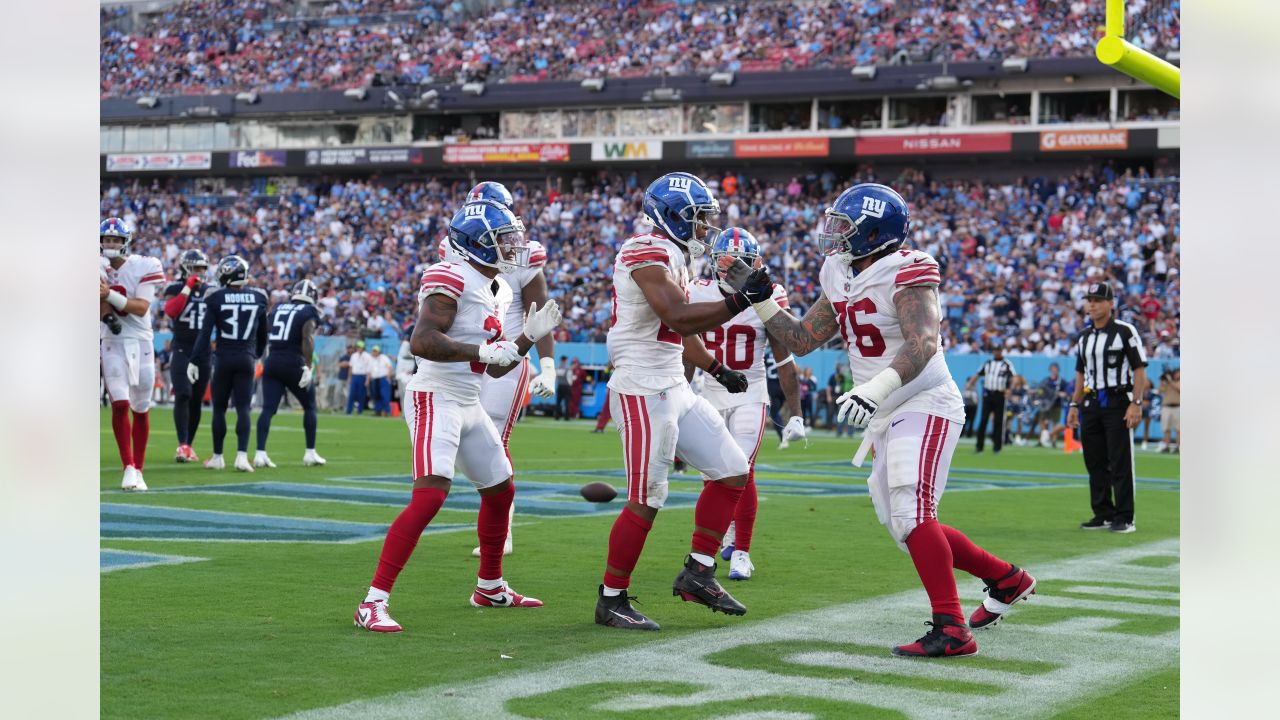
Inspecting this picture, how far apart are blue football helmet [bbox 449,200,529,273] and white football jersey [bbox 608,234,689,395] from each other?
1.63ft

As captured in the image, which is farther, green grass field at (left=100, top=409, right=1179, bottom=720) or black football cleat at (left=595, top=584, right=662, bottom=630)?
black football cleat at (left=595, top=584, right=662, bottom=630)

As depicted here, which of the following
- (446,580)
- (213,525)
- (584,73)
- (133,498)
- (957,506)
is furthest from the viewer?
(584,73)

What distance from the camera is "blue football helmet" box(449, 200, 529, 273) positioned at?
6250 mm

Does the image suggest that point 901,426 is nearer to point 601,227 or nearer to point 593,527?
point 593,527

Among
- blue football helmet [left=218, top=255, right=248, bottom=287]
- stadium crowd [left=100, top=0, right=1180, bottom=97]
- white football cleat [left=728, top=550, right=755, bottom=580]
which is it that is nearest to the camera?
white football cleat [left=728, top=550, right=755, bottom=580]

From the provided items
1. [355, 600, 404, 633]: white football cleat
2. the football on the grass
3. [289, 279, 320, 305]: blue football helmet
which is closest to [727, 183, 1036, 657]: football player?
[355, 600, 404, 633]: white football cleat

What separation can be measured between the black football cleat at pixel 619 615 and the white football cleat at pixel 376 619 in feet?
2.91

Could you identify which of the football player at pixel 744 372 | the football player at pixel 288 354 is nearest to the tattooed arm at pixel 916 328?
the football player at pixel 744 372

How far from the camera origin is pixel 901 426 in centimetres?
575

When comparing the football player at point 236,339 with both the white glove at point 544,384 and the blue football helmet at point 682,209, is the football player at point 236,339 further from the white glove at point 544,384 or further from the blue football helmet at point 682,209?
the blue football helmet at point 682,209

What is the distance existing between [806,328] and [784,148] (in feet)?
112

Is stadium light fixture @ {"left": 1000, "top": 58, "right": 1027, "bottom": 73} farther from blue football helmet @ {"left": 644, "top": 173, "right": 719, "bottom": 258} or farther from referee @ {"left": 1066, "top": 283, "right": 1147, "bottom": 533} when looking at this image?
blue football helmet @ {"left": 644, "top": 173, "right": 719, "bottom": 258}

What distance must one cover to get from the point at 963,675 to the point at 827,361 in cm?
2321

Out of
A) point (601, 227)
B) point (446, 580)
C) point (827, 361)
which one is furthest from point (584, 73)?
point (446, 580)
